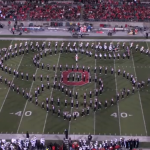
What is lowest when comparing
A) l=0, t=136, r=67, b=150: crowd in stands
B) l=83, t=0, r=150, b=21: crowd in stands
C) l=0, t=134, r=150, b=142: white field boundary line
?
l=0, t=134, r=150, b=142: white field boundary line

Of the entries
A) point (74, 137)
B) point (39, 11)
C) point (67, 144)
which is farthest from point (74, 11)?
point (67, 144)

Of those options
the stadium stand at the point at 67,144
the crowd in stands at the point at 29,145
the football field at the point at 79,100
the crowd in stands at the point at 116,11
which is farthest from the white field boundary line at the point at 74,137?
the crowd in stands at the point at 116,11

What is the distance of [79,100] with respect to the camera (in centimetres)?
3188

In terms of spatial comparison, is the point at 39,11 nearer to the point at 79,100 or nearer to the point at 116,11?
the point at 116,11

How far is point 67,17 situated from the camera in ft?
151

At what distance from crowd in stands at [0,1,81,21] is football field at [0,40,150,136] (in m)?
8.09

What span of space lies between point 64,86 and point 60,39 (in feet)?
30.3

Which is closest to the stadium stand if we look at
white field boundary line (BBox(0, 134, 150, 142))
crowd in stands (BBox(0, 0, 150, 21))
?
A: white field boundary line (BBox(0, 134, 150, 142))

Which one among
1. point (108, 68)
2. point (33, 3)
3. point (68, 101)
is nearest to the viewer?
point (68, 101)

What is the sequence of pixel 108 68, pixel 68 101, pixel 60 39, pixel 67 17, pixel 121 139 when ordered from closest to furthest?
pixel 121 139, pixel 68 101, pixel 108 68, pixel 60 39, pixel 67 17

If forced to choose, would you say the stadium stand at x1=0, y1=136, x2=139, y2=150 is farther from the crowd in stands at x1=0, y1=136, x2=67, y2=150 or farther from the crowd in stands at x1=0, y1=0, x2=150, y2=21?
the crowd in stands at x1=0, y1=0, x2=150, y2=21

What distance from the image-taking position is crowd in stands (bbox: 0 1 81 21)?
151ft

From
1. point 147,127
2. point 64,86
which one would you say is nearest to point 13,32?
point 64,86

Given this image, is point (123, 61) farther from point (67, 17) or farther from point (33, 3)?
point (33, 3)
